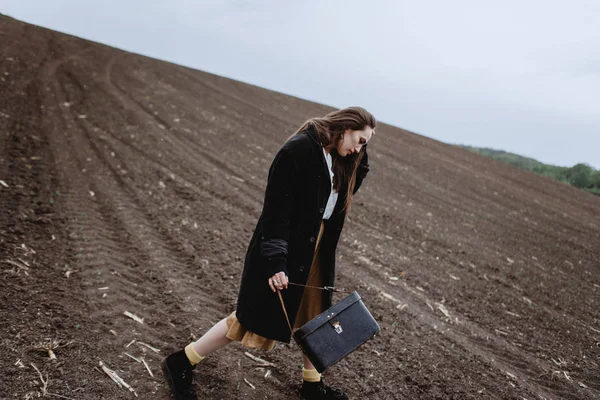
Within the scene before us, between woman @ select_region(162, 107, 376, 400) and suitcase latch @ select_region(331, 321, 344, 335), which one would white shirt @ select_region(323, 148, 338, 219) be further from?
suitcase latch @ select_region(331, 321, 344, 335)

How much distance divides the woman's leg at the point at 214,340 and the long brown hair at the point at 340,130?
3.70ft

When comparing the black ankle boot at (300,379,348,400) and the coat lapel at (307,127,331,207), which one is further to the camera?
the black ankle boot at (300,379,348,400)

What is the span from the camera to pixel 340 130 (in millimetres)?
2598

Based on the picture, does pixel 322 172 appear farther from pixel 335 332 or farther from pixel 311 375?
pixel 311 375

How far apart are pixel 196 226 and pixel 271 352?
2812 mm


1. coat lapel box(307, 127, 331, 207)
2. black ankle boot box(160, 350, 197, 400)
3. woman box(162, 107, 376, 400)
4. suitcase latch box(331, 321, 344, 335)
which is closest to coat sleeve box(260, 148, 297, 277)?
woman box(162, 107, 376, 400)

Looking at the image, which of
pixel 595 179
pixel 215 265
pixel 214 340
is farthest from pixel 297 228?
pixel 595 179

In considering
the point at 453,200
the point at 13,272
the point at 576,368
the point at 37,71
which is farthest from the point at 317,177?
the point at 37,71

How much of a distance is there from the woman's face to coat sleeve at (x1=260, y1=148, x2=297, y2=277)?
1.09 ft

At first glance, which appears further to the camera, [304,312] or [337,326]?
[304,312]

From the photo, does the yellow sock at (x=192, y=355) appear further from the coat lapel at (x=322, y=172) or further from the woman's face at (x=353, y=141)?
the woman's face at (x=353, y=141)

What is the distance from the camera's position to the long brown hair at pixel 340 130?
2578mm

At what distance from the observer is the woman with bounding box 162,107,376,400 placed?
99.0 inches

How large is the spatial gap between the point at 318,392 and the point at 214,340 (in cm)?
84
